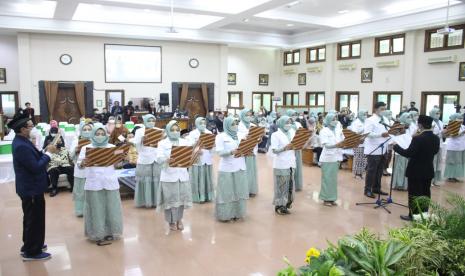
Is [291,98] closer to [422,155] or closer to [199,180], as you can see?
[199,180]

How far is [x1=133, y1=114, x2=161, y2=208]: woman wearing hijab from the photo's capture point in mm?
5980

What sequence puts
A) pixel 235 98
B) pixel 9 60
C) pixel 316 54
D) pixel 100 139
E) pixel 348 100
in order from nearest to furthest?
pixel 100 139
pixel 9 60
pixel 348 100
pixel 316 54
pixel 235 98

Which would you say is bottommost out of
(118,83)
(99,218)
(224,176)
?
(99,218)

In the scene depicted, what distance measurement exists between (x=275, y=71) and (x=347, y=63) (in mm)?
4866

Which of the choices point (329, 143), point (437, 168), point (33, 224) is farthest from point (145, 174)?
A: point (437, 168)

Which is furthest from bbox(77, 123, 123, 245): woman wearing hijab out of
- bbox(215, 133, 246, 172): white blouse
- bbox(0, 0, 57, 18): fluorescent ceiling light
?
bbox(0, 0, 57, 18): fluorescent ceiling light

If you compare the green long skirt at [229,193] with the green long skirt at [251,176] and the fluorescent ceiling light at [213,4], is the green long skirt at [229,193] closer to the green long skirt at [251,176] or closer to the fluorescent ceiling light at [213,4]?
the green long skirt at [251,176]

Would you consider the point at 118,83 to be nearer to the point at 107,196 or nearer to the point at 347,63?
the point at 347,63

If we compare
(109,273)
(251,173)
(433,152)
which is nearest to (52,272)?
(109,273)

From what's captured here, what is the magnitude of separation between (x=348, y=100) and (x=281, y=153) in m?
11.8

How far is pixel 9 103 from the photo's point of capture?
15.2 meters

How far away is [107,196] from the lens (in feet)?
15.0

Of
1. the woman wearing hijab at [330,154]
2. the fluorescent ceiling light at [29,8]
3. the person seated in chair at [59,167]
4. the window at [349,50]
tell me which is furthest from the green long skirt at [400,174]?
the fluorescent ceiling light at [29,8]

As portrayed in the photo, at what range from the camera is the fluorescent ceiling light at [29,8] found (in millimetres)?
12211
